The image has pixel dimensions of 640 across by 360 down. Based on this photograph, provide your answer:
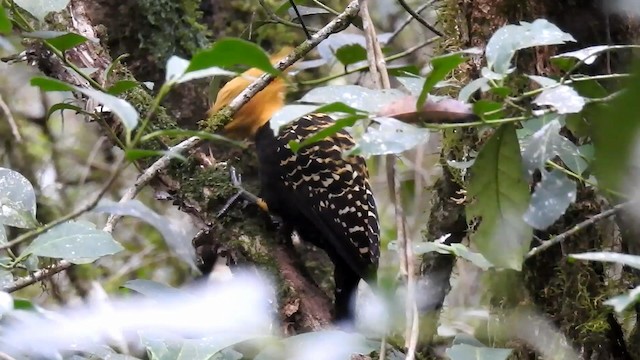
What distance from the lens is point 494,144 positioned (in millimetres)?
731

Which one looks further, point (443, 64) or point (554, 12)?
point (554, 12)

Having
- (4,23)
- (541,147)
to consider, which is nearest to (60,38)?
(4,23)

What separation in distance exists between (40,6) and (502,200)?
0.56m

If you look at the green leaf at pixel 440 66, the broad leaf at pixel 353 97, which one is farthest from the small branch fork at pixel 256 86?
the green leaf at pixel 440 66

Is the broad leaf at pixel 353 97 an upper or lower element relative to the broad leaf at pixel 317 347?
upper

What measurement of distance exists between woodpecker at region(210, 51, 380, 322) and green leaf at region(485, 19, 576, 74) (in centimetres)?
128

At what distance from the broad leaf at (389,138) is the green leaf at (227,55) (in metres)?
0.13

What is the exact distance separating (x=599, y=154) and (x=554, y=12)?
3.48 feet

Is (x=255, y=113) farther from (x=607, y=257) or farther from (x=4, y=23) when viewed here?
(x=607, y=257)

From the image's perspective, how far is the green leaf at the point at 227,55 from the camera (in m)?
0.53

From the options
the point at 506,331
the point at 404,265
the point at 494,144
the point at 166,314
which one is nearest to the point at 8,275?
the point at 166,314

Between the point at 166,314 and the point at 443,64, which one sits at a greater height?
the point at 443,64

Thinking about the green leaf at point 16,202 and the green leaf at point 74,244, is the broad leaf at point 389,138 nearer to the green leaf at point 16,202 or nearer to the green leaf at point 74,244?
the green leaf at point 74,244

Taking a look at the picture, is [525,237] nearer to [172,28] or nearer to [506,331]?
[506,331]
